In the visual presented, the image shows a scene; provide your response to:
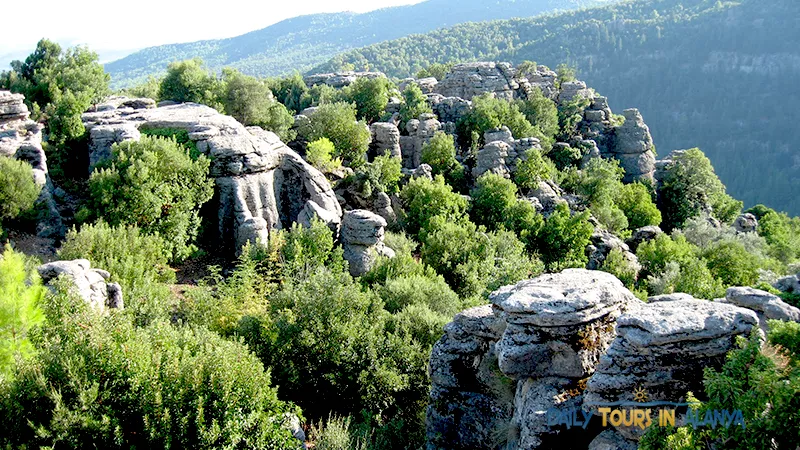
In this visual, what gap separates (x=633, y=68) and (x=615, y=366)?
602 ft

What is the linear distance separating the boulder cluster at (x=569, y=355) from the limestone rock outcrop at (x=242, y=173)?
14.7 m

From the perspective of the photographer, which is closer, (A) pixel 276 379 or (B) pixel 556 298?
(B) pixel 556 298

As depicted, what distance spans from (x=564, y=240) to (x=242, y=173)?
→ 21.2 meters

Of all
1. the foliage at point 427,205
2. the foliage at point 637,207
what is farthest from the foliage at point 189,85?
the foliage at point 637,207

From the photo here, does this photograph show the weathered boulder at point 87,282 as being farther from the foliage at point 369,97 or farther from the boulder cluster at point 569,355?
the foliage at point 369,97

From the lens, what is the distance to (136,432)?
12773 mm

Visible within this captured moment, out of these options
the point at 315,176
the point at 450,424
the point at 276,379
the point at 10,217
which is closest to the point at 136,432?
the point at 276,379

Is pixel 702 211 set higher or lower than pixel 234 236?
lower

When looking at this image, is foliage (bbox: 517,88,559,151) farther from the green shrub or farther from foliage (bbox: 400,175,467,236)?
foliage (bbox: 400,175,467,236)

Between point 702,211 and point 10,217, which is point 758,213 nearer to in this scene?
point 702,211

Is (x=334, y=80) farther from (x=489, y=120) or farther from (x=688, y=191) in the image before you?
(x=688, y=191)

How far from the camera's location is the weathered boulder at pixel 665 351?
37.3ft

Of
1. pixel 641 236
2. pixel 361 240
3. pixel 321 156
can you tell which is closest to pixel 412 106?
pixel 321 156

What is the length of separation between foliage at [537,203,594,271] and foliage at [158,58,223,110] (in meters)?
27.5
